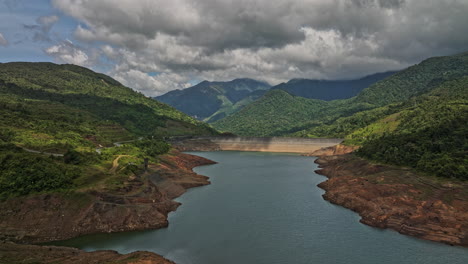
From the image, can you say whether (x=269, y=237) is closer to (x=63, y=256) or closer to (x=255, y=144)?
(x=63, y=256)

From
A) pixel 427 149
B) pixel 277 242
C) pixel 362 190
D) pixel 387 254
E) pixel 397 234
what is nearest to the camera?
pixel 387 254

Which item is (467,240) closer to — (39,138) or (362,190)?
(362,190)

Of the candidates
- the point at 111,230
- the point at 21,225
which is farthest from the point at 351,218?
the point at 21,225

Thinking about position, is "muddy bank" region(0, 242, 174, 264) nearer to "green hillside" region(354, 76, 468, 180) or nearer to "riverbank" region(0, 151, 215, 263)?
"riverbank" region(0, 151, 215, 263)

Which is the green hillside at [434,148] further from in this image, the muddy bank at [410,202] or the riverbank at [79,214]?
the riverbank at [79,214]

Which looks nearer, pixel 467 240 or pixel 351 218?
pixel 467 240

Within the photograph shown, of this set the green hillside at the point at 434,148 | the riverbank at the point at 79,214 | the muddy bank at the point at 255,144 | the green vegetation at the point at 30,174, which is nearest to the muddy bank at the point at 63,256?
the riverbank at the point at 79,214

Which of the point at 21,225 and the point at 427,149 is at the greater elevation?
the point at 427,149
